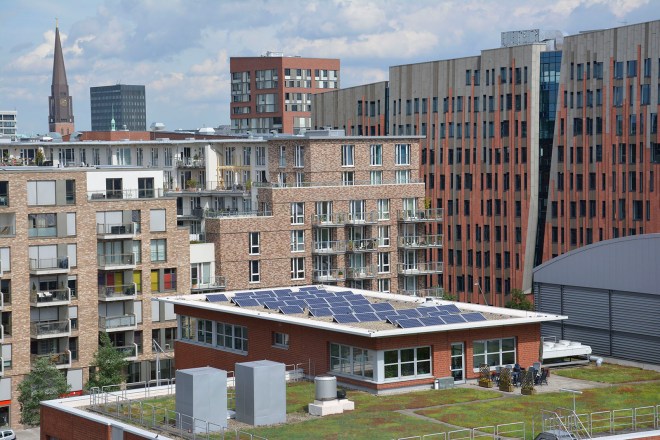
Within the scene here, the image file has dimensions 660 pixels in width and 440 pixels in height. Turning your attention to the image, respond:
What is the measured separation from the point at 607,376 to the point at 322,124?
113 metres

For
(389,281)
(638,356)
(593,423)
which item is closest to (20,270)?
(389,281)

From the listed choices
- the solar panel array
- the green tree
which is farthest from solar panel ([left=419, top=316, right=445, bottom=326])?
the green tree

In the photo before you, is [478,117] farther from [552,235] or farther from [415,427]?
[415,427]

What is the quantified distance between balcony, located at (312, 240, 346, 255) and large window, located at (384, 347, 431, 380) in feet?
182

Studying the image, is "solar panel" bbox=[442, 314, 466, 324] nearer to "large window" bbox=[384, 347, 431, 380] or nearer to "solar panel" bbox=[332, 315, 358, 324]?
"large window" bbox=[384, 347, 431, 380]

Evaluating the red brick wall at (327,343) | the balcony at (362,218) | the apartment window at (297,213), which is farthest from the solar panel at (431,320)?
the balcony at (362,218)

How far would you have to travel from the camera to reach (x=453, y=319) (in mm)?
63375

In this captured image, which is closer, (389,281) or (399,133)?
(389,281)

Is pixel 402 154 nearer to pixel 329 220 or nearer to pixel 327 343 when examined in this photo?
pixel 329 220

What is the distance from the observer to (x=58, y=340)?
330ft

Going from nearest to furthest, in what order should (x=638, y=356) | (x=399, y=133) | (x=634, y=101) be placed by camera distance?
(x=638, y=356) < (x=634, y=101) < (x=399, y=133)

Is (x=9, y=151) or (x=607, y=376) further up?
(x=9, y=151)

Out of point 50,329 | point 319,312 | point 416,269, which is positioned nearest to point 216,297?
point 319,312

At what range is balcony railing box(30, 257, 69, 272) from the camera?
9881 centimetres
